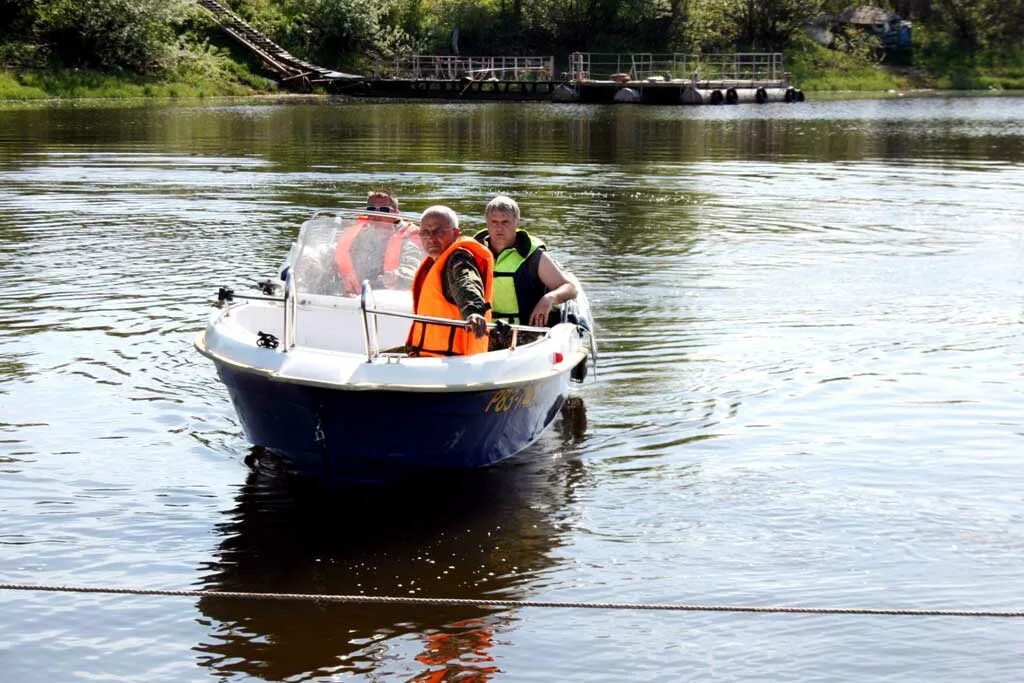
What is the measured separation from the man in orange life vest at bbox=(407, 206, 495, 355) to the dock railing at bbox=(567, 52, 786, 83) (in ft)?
202

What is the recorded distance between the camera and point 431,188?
2439 cm

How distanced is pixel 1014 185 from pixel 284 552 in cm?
2175

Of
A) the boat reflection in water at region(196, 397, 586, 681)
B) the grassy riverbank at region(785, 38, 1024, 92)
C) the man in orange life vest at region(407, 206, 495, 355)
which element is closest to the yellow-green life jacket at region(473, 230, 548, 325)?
the boat reflection in water at region(196, 397, 586, 681)

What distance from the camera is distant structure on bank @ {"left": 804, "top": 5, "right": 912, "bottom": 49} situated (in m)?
78.9

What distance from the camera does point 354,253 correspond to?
30.5 feet

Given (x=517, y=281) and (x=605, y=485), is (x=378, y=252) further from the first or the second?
(x=605, y=485)

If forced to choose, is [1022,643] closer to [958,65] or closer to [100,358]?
[100,358]

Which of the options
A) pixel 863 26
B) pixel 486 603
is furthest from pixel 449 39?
pixel 486 603

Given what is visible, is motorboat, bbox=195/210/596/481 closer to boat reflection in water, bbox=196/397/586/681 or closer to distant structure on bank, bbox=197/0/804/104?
boat reflection in water, bbox=196/397/586/681

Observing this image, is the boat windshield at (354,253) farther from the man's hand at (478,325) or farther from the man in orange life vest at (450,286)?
the man's hand at (478,325)

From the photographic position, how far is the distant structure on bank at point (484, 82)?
61.2 meters

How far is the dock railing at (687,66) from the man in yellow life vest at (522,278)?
60.0 metres

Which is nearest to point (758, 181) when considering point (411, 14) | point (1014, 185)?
point (1014, 185)

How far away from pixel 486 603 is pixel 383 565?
2.38 feet
